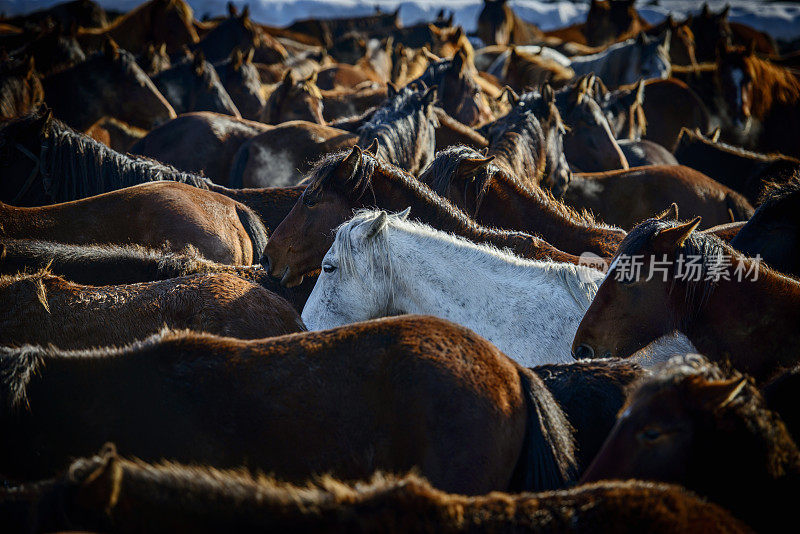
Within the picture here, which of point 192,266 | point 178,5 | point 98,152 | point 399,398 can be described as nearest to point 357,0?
point 178,5

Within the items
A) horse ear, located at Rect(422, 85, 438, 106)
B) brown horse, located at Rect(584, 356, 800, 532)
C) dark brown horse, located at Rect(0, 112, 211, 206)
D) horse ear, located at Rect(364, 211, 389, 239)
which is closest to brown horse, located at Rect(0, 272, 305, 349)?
horse ear, located at Rect(364, 211, 389, 239)

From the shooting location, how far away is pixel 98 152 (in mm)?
5184

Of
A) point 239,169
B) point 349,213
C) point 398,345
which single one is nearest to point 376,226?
point 349,213

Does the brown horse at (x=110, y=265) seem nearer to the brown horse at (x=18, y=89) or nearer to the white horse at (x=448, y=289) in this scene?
the white horse at (x=448, y=289)

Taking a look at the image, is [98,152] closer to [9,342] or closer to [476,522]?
[9,342]

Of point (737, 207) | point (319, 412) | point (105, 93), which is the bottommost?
point (737, 207)

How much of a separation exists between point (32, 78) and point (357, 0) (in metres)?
19.3

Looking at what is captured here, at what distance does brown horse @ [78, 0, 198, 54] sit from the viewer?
13.4 meters

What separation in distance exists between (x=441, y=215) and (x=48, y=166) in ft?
10.9

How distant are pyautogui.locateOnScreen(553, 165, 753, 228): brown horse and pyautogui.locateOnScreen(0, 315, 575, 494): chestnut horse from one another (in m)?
3.99

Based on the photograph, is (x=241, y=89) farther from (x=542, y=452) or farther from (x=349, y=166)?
(x=542, y=452)

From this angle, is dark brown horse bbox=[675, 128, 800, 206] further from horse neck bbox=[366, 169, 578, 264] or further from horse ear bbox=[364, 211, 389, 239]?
horse ear bbox=[364, 211, 389, 239]

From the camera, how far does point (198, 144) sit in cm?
699

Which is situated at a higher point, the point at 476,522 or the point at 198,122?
the point at 476,522
